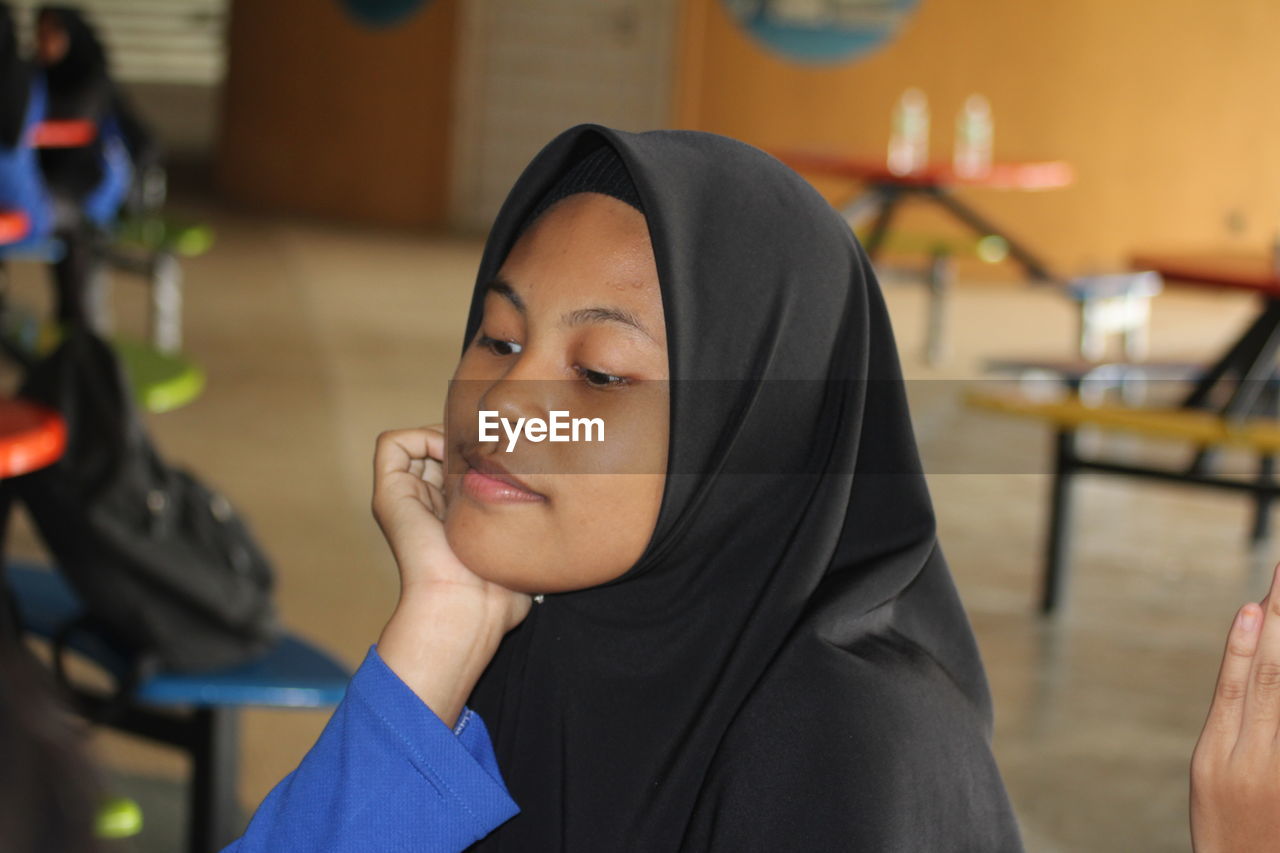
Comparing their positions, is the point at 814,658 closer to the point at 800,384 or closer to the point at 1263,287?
the point at 800,384

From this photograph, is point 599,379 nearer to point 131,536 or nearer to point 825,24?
point 131,536

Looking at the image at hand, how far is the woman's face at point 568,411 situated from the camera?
3.57ft

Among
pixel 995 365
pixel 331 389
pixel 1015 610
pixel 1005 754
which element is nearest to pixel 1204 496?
pixel 995 365

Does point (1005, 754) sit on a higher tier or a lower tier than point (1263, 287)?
lower

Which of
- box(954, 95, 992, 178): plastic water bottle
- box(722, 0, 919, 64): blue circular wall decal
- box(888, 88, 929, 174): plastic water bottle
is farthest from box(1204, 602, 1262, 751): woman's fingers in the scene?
box(722, 0, 919, 64): blue circular wall decal

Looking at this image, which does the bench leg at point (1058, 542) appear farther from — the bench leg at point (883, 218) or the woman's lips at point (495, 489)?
the woman's lips at point (495, 489)

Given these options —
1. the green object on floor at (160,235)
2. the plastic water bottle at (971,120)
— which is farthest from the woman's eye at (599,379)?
the plastic water bottle at (971,120)

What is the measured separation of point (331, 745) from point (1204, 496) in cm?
528

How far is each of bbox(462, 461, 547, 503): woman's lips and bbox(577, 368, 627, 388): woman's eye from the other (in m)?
0.08

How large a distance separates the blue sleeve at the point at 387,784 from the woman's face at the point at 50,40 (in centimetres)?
624

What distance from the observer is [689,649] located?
118 cm

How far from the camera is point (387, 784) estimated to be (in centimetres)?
112

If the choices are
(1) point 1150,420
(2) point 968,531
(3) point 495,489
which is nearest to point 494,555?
(3) point 495,489

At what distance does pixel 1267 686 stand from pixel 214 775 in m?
1.87
